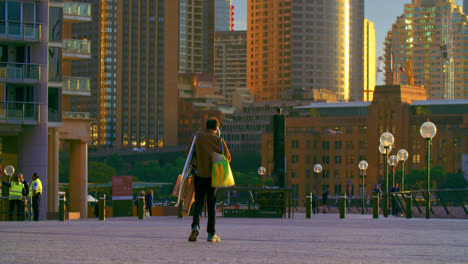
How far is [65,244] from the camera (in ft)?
48.2

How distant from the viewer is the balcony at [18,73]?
5616cm

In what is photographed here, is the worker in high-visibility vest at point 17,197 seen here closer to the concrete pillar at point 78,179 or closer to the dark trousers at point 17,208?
the dark trousers at point 17,208

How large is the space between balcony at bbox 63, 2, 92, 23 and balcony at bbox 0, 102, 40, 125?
8590 millimetres

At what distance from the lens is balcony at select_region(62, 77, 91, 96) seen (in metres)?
62.4

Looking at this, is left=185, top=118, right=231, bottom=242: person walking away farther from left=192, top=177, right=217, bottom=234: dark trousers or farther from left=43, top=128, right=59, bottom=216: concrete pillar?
left=43, top=128, right=59, bottom=216: concrete pillar

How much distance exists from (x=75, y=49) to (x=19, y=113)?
9.40m

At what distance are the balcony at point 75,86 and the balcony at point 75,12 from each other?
12.3ft

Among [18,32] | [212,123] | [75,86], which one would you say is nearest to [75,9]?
[75,86]

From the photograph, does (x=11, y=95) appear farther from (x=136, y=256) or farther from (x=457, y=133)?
(x=457, y=133)

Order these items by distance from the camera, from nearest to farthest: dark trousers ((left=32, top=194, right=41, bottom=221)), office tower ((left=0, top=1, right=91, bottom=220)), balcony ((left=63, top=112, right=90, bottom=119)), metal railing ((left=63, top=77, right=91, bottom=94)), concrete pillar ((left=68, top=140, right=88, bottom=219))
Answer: dark trousers ((left=32, top=194, right=41, bottom=221))
office tower ((left=0, top=1, right=91, bottom=220))
metal railing ((left=63, top=77, right=91, bottom=94))
balcony ((left=63, top=112, right=90, bottom=119))
concrete pillar ((left=68, top=140, right=88, bottom=219))

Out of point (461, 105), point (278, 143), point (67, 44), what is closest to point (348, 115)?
point (461, 105)

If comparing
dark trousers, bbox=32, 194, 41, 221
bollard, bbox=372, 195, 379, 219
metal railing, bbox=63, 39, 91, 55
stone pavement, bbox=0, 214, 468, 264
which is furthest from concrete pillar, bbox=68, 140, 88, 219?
stone pavement, bbox=0, 214, 468, 264

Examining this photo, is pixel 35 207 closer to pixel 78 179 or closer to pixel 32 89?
pixel 32 89

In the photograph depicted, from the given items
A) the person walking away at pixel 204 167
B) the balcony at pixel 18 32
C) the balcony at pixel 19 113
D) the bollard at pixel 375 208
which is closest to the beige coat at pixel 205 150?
the person walking away at pixel 204 167
